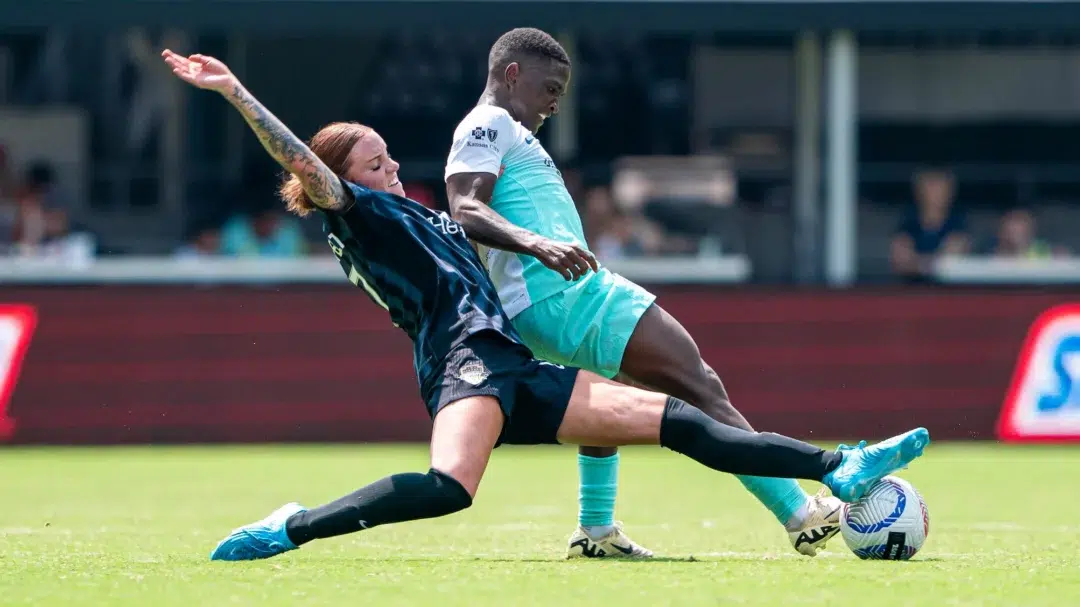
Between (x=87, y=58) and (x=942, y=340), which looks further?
(x=87, y=58)

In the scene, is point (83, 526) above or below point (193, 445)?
above

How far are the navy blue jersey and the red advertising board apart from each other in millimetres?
8411

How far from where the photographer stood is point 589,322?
21.2 feet

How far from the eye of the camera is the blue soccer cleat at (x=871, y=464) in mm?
5863

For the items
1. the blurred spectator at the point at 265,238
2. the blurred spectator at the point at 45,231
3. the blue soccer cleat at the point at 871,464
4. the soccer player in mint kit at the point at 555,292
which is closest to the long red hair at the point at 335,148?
the soccer player in mint kit at the point at 555,292

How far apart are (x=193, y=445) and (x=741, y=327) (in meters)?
4.69

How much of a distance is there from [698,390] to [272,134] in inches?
72.4

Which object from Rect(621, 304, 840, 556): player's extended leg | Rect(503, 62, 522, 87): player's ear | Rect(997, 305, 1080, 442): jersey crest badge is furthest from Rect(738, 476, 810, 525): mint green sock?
Rect(997, 305, 1080, 442): jersey crest badge

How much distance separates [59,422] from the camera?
14367 mm

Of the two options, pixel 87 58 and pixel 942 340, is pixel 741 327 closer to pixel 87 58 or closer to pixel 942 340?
pixel 942 340

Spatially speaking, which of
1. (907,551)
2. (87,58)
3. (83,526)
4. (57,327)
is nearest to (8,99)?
(87,58)

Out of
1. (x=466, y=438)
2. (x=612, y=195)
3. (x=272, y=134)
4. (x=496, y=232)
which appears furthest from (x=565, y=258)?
(x=612, y=195)

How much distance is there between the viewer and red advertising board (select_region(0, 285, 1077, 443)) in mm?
14430

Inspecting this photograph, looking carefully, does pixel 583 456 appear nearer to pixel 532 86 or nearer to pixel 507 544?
pixel 507 544
